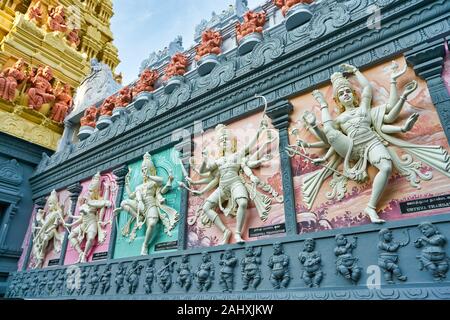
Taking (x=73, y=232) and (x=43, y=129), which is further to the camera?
(x=43, y=129)

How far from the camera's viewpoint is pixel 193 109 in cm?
655

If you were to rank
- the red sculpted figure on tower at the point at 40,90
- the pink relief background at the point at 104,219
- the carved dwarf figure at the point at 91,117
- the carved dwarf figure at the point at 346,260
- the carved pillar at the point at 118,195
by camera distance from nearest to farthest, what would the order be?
the carved dwarf figure at the point at 346,260
the carved pillar at the point at 118,195
the pink relief background at the point at 104,219
the carved dwarf figure at the point at 91,117
the red sculpted figure on tower at the point at 40,90

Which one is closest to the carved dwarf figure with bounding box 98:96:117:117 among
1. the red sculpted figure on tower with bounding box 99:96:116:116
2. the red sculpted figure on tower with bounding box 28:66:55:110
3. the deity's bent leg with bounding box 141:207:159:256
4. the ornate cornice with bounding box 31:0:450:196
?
the red sculpted figure on tower with bounding box 99:96:116:116

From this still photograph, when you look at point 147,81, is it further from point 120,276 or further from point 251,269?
point 251,269

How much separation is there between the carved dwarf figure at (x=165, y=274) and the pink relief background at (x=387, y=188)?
252 cm

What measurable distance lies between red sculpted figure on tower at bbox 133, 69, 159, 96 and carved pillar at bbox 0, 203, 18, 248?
5.73 m

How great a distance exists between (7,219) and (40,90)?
4.93 m

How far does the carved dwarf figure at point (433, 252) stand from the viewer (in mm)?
3025

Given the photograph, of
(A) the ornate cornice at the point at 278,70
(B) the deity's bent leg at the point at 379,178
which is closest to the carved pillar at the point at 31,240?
(A) the ornate cornice at the point at 278,70

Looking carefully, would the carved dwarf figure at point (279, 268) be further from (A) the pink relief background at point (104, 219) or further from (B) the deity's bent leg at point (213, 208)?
(A) the pink relief background at point (104, 219)
